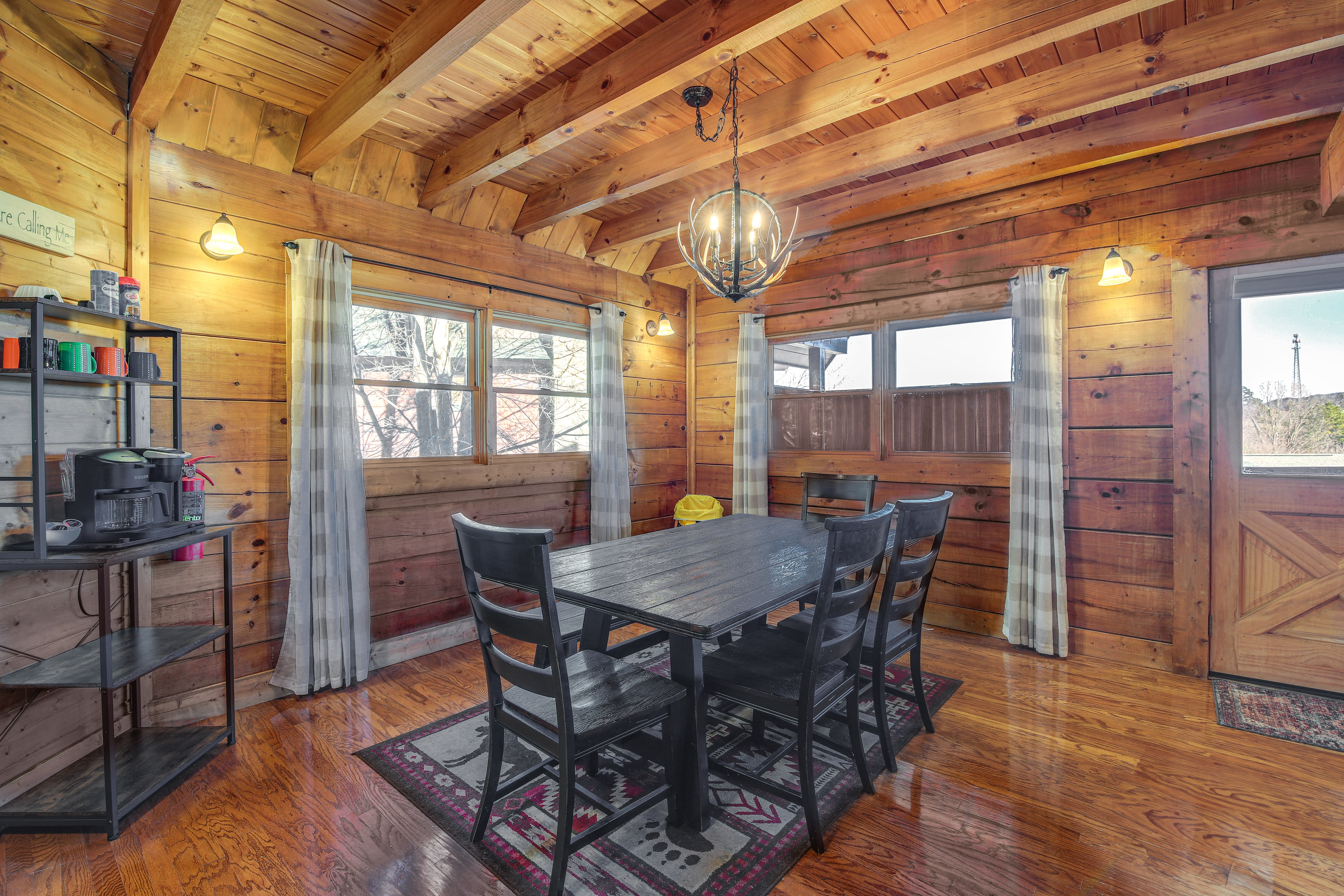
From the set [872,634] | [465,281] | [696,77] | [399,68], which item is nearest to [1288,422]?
[872,634]

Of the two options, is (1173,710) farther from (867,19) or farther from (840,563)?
(867,19)

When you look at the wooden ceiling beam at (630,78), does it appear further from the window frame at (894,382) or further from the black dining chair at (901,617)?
the window frame at (894,382)

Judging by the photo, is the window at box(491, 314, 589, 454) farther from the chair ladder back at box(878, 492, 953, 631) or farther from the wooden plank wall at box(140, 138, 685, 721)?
the chair ladder back at box(878, 492, 953, 631)

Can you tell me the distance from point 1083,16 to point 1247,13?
2.36 feet

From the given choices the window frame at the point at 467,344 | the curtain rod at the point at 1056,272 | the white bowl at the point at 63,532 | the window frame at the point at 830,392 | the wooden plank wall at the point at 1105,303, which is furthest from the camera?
the window frame at the point at 830,392

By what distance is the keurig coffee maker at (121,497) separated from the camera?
1937mm

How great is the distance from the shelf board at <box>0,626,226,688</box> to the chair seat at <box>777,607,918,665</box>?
6.94ft

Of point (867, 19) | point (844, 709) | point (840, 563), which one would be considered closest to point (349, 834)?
point (840, 563)

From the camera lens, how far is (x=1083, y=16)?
1820mm

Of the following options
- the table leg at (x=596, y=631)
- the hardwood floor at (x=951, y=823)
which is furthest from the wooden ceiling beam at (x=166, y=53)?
the hardwood floor at (x=951, y=823)

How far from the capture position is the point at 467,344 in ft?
11.5

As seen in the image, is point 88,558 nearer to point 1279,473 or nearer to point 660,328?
point 660,328

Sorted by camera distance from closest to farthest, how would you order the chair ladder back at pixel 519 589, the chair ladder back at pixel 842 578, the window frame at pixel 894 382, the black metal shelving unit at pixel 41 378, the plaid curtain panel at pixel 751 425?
the chair ladder back at pixel 519 589 → the chair ladder back at pixel 842 578 → the black metal shelving unit at pixel 41 378 → the window frame at pixel 894 382 → the plaid curtain panel at pixel 751 425

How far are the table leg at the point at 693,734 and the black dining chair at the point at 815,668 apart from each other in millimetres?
97
